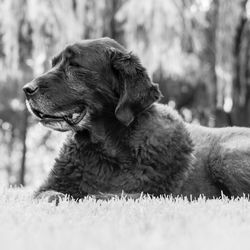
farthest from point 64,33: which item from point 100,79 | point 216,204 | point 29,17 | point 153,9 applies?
point 216,204

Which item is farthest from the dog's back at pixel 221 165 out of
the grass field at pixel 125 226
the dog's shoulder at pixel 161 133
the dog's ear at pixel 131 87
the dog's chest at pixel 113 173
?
the grass field at pixel 125 226

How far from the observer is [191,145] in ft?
16.5

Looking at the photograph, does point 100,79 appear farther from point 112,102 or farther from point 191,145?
point 191,145

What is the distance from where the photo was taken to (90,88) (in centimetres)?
474

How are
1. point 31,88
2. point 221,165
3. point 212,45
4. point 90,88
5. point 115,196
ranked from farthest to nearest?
point 212,45, point 221,165, point 90,88, point 31,88, point 115,196

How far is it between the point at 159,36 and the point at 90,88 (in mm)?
5984

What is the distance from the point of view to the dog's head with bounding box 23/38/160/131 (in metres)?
4.62

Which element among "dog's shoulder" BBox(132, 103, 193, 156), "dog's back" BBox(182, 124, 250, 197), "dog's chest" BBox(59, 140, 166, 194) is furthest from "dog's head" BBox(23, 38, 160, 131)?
"dog's back" BBox(182, 124, 250, 197)

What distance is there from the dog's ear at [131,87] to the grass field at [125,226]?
3.70ft

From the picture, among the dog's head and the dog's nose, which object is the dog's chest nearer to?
the dog's head

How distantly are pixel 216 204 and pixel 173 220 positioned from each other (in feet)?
2.93

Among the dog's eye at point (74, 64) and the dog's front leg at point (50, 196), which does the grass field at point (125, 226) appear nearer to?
the dog's front leg at point (50, 196)

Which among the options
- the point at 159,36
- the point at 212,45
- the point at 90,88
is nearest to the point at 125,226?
the point at 90,88

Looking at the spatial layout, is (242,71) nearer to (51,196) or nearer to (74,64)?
(74,64)
